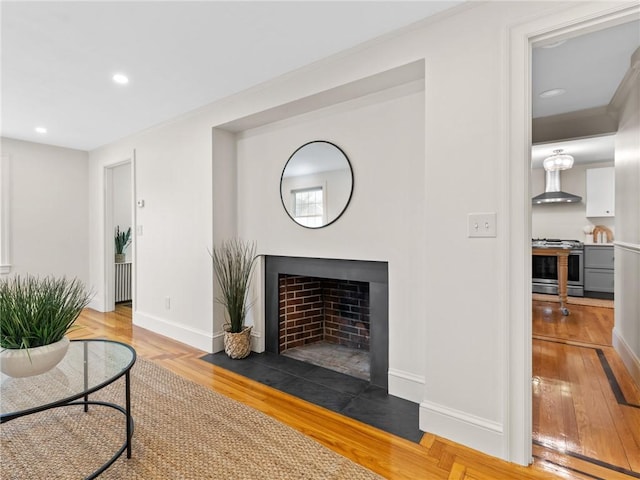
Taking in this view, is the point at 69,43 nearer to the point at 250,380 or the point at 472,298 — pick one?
the point at 250,380

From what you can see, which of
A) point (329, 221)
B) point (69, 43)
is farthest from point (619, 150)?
point (69, 43)

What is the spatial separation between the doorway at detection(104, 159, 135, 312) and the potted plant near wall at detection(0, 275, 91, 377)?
10.4ft

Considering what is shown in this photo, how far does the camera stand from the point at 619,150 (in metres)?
3.04

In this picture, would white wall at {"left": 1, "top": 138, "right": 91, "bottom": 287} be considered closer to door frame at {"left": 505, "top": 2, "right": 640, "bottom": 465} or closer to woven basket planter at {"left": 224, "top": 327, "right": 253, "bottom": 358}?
woven basket planter at {"left": 224, "top": 327, "right": 253, "bottom": 358}

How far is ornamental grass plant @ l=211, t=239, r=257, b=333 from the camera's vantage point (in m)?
3.05

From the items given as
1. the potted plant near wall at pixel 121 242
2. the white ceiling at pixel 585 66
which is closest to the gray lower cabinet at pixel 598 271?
→ the white ceiling at pixel 585 66

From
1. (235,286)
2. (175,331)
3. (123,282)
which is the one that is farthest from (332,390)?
(123,282)

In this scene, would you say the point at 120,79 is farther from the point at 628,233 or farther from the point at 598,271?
the point at 598,271

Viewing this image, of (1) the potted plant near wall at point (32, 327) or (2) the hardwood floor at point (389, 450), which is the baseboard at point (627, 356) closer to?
(2) the hardwood floor at point (389, 450)

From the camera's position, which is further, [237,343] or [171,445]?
[237,343]

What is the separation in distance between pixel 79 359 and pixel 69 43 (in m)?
1.95

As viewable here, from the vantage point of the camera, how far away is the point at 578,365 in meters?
2.86

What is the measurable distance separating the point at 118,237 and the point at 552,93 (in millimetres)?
6019

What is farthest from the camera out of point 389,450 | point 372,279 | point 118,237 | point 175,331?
point 118,237
